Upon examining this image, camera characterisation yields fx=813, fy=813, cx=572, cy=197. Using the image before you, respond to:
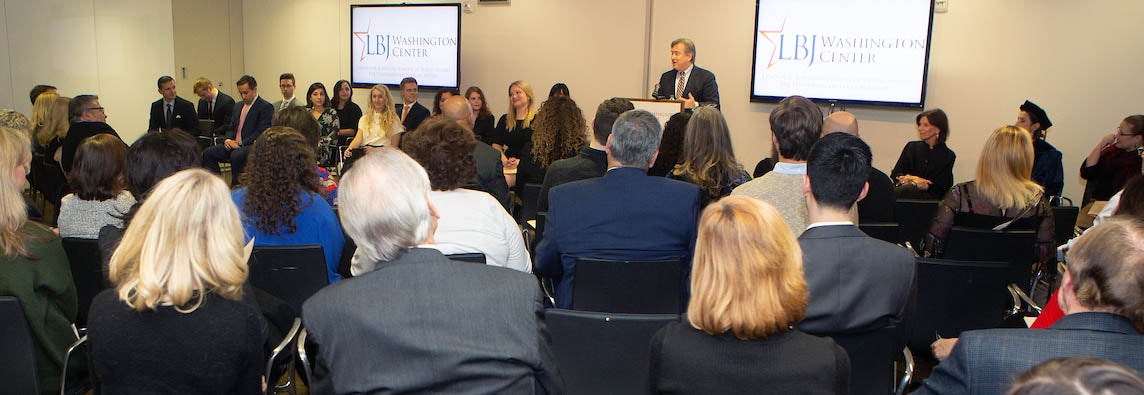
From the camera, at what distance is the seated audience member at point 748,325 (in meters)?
1.76

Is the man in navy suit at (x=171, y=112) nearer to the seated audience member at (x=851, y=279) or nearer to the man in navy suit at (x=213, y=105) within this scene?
the man in navy suit at (x=213, y=105)

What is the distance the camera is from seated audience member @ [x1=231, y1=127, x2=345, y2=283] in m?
3.25

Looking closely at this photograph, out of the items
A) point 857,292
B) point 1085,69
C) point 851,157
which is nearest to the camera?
point 857,292

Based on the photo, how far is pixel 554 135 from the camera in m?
5.44

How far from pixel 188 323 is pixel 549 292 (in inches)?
79.2

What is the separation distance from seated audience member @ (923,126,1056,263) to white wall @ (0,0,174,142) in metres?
9.66

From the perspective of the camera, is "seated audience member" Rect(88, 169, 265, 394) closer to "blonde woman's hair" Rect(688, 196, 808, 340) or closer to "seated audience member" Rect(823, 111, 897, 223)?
"blonde woman's hair" Rect(688, 196, 808, 340)

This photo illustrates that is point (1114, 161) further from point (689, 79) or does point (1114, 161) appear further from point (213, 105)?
point (213, 105)

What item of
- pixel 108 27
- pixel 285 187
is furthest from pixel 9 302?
pixel 108 27

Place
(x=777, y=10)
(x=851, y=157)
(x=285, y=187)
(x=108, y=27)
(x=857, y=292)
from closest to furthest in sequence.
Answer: (x=857, y=292)
(x=851, y=157)
(x=285, y=187)
(x=777, y=10)
(x=108, y=27)

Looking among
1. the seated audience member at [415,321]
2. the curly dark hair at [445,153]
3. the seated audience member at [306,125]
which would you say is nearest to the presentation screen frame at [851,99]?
the seated audience member at [306,125]

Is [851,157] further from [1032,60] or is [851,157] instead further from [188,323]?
[1032,60]

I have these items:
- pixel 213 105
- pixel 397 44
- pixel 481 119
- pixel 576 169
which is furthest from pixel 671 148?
pixel 213 105

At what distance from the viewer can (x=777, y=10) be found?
824 cm
